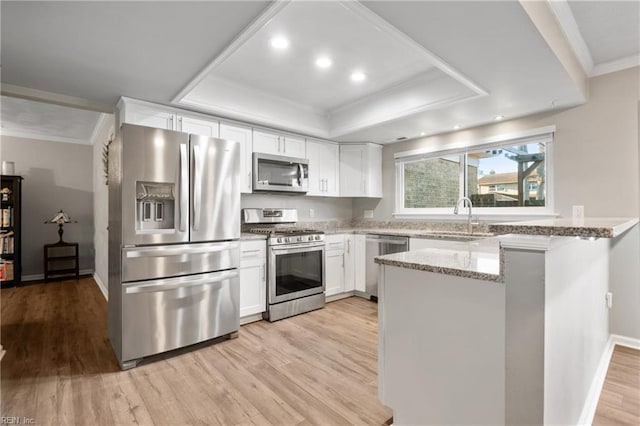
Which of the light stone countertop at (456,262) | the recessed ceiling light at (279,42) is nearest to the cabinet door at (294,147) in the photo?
the recessed ceiling light at (279,42)

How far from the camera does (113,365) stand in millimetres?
2334

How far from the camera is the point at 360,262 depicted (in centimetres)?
417

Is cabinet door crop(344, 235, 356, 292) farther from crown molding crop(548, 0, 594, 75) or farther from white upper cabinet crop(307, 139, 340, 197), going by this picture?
crown molding crop(548, 0, 594, 75)

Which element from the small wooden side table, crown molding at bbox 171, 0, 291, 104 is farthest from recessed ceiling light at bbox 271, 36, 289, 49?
the small wooden side table

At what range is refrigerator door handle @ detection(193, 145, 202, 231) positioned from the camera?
258 cm

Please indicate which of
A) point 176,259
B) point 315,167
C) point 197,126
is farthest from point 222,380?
point 315,167

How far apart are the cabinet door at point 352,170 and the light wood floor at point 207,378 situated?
1.88 meters

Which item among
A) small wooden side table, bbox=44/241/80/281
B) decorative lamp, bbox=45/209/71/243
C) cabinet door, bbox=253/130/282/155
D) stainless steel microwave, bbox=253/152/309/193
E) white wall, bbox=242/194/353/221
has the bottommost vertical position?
small wooden side table, bbox=44/241/80/281

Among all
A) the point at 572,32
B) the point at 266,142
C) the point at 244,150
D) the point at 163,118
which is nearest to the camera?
the point at 572,32

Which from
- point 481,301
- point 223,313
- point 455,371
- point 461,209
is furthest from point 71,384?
point 461,209

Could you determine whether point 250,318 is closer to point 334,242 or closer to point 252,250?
point 252,250

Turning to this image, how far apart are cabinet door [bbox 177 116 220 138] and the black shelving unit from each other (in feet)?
12.9

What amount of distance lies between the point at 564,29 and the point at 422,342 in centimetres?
239

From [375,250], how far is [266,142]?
76.3 inches
